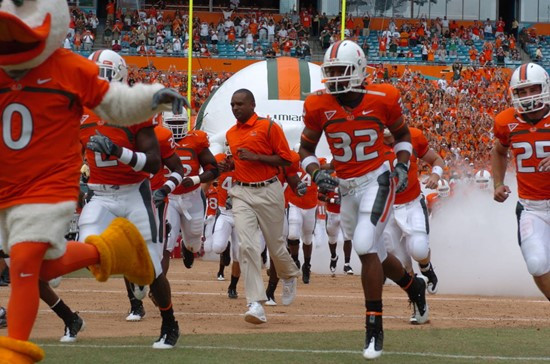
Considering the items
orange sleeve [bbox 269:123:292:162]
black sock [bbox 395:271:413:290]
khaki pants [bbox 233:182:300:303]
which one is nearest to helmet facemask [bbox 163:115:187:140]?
khaki pants [bbox 233:182:300:303]

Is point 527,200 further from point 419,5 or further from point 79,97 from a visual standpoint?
point 419,5

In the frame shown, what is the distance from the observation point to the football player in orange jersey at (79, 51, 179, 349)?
7.46m

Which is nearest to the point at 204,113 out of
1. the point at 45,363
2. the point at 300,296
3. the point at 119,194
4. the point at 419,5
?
the point at 300,296

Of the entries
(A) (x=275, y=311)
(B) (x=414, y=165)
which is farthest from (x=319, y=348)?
(B) (x=414, y=165)

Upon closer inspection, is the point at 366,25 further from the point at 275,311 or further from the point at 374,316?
the point at 374,316

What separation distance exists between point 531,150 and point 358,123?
1412 mm

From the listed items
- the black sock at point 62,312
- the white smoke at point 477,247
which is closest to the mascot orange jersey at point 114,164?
the black sock at point 62,312

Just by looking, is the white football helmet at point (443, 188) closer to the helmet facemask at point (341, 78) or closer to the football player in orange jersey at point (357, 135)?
the football player in orange jersey at point (357, 135)

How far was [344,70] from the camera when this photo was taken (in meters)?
7.43

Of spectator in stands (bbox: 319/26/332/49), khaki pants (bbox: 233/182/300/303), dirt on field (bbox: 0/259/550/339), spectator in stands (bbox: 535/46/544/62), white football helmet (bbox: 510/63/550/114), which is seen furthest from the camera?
spectator in stands (bbox: 535/46/544/62)

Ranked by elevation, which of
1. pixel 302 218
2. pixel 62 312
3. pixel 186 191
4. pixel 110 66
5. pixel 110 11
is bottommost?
pixel 302 218

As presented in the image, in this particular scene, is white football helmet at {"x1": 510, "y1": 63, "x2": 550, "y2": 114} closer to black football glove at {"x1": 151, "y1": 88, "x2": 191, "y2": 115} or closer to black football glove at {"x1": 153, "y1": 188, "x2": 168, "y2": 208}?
black football glove at {"x1": 153, "y1": 188, "x2": 168, "y2": 208}

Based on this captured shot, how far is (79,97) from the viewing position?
225 inches

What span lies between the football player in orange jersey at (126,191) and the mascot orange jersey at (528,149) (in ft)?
8.74
